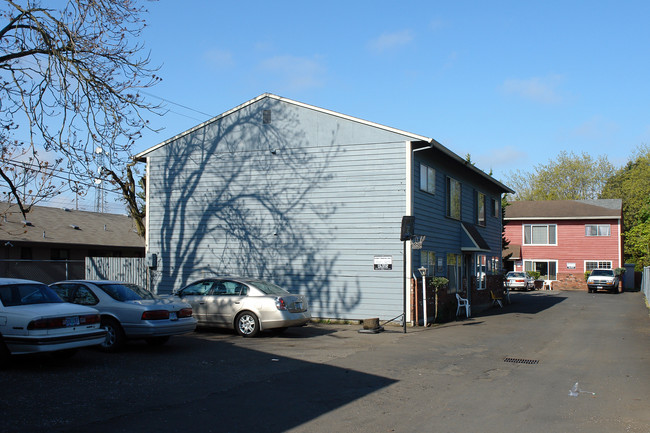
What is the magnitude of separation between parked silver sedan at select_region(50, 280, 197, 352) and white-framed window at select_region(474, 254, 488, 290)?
16.9 metres

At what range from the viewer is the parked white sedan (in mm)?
9953

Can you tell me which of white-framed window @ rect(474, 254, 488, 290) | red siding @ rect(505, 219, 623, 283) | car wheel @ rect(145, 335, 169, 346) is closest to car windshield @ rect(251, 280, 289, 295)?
car wheel @ rect(145, 335, 169, 346)

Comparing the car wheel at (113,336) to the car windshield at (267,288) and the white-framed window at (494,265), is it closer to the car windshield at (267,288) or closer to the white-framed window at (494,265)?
the car windshield at (267,288)

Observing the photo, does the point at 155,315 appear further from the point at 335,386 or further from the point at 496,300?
the point at 496,300

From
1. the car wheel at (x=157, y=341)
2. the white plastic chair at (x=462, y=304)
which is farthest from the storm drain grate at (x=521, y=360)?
the white plastic chair at (x=462, y=304)

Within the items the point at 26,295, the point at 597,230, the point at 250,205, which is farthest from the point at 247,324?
the point at 597,230

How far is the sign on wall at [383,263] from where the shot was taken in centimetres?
1877

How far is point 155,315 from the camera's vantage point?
12.5 m

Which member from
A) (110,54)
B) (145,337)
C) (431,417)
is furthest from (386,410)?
(110,54)

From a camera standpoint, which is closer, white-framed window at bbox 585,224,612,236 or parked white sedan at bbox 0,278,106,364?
parked white sedan at bbox 0,278,106,364

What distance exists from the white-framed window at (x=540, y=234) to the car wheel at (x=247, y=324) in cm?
4110

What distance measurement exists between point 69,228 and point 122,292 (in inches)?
837

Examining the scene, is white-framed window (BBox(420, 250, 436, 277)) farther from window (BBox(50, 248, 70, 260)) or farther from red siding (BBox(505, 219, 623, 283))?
red siding (BBox(505, 219, 623, 283))

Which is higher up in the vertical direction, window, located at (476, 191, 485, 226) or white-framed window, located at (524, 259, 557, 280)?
window, located at (476, 191, 485, 226)
